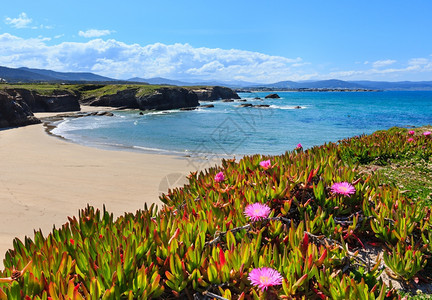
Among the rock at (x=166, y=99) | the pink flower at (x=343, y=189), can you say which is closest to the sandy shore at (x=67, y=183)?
the pink flower at (x=343, y=189)

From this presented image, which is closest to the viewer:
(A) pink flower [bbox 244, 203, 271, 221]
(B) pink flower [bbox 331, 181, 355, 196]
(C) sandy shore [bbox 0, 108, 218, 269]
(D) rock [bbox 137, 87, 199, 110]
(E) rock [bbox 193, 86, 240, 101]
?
(A) pink flower [bbox 244, 203, 271, 221]

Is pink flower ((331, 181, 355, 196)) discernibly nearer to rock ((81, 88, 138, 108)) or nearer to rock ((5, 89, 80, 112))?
rock ((5, 89, 80, 112))

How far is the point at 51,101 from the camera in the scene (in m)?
49.1

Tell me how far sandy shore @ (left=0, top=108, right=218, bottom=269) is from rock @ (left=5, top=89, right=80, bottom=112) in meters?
34.6

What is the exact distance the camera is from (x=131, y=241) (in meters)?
2.04

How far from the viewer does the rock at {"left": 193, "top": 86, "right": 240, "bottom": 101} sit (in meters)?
101

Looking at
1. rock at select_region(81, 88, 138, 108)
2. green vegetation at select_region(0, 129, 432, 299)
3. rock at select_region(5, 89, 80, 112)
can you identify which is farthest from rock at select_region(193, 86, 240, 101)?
green vegetation at select_region(0, 129, 432, 299)

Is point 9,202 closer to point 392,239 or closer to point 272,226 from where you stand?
point 272,226

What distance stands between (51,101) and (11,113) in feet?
77.3

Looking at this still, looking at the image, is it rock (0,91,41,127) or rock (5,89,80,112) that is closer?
rock (0,91,41,127)

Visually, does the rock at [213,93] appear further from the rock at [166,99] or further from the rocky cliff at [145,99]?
the rocky cliff at [145,99]

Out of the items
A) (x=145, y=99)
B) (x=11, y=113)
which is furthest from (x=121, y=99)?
(x=11, y=113)

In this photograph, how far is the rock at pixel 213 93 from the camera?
100812 mm

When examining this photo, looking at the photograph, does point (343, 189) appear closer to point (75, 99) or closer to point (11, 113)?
point (11, 113)
